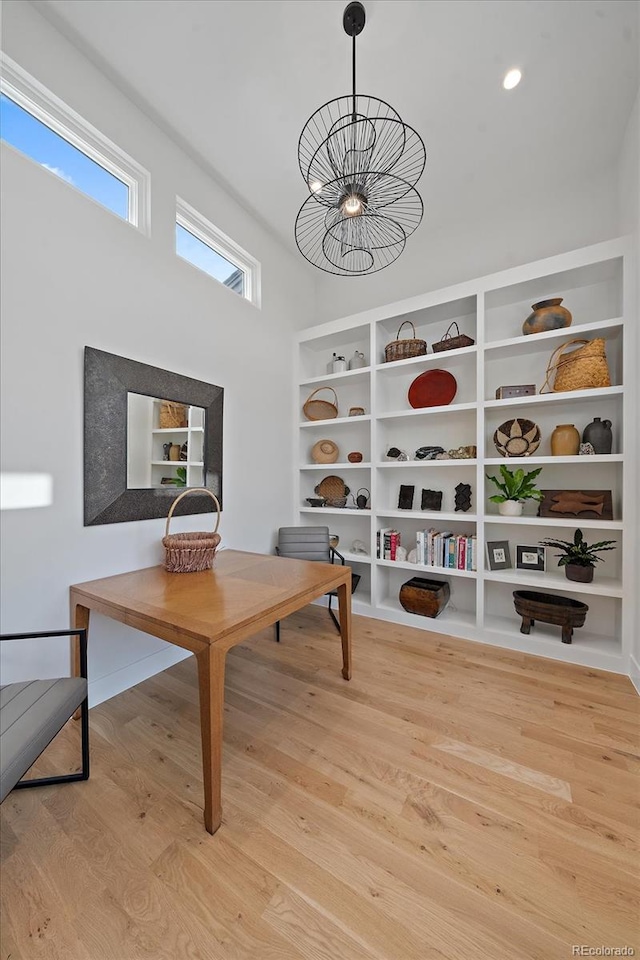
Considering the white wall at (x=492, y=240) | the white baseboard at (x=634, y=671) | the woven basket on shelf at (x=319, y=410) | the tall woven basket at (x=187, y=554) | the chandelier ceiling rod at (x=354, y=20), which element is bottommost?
the white baseboard at (x=634, y=671)

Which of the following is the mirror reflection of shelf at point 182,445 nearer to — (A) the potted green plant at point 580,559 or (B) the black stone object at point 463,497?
(B) the black stone object at point 463,497

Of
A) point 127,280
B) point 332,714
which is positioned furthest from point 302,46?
point 332,714

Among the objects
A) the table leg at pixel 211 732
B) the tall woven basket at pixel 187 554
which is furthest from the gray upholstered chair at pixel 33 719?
the tall woven basket at pixel 187 554

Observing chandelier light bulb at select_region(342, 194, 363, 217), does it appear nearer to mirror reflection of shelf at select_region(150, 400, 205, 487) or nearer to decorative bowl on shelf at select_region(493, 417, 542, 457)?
mirror reflection of shelf at select_region(150, 400, 205, 487)

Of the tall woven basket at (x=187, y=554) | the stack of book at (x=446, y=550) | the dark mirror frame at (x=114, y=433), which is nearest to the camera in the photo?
the dark mirror frame at (x=114, y=433)

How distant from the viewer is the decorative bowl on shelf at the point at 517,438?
2.64 meters

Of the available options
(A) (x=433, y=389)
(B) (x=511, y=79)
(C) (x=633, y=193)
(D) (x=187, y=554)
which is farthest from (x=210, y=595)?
(C) (x=633, y=193)

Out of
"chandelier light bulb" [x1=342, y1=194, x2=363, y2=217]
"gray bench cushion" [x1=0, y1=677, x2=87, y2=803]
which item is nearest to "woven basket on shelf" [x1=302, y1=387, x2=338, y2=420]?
"chandelier light bulb" [x1=342, y1=194, x2=363, y2=217]

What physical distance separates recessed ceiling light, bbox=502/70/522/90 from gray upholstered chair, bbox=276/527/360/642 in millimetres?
3061

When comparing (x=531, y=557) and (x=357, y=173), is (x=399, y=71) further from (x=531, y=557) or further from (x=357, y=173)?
(x=531, y=557)

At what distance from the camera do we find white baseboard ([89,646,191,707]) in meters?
1.97

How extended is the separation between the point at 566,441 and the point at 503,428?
0.42m

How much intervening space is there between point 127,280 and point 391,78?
1912 mm

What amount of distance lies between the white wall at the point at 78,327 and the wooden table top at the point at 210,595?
25 cm
